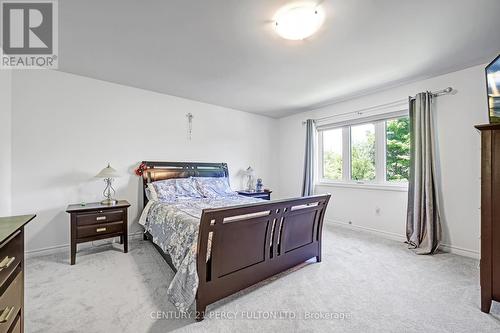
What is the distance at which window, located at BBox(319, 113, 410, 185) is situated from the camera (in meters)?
3.65

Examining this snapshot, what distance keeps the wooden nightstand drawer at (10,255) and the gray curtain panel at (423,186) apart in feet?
13.3

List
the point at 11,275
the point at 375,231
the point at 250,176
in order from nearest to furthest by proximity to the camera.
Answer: the point at 11,275, the point at 375,231, the point at 250,176

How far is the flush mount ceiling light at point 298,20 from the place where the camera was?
1770 millimetres

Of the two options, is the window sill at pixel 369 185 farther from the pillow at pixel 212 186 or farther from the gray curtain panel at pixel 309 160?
the pillow at pixel 212 186

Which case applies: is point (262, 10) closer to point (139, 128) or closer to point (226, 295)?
point (226, 295)

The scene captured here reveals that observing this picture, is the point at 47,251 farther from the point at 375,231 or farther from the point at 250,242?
the point at 375,231

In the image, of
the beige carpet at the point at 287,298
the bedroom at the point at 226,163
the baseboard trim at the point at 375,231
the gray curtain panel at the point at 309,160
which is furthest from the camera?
the gray curtain panel at the point at 309,160

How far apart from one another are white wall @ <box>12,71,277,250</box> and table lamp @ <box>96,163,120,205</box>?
10 centimetres

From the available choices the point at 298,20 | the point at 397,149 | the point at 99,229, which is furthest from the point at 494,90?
the point at 99,229

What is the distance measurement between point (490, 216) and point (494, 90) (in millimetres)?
1170

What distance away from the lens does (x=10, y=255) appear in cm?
110

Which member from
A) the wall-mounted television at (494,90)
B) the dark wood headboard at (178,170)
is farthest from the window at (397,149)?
the dark wood headboard at (178,170)

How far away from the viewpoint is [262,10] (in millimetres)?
1807

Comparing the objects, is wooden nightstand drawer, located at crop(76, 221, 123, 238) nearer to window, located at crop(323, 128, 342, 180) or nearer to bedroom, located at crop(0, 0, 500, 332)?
bedroom, located at crop(0, 0, 500, 332)
